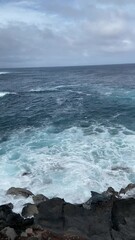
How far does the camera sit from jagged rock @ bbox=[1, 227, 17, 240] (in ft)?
64.5

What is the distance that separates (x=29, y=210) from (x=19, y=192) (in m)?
3.61

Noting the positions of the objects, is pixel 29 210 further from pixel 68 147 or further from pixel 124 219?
pixel 68 147

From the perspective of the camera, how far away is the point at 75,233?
1972 cm

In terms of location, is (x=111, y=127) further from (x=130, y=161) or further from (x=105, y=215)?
(x=105, y=215)

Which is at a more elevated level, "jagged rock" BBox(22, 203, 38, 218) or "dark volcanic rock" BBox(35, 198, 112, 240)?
"dark volcanic rock" BBox(35, 198, 112, 240)

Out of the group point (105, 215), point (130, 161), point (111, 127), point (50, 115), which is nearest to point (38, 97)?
point (50, 115)

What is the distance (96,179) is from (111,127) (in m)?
17.9

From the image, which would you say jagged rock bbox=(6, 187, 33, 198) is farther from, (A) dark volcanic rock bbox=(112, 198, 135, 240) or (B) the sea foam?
(A) dark volcanic rock bbox=(112, 198, 135, 240)

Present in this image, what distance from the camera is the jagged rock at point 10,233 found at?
64.5 feet

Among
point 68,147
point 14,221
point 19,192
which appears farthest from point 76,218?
point 68,147

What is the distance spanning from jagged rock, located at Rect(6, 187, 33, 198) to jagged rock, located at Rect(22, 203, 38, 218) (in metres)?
2.60

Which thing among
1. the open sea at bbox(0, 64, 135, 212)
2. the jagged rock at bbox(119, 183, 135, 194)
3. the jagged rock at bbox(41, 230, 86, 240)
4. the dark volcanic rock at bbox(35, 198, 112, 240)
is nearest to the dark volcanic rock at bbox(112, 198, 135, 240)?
the dark volcanic rock at bbox(35, 198, 112, 240)

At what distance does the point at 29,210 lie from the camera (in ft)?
77.3

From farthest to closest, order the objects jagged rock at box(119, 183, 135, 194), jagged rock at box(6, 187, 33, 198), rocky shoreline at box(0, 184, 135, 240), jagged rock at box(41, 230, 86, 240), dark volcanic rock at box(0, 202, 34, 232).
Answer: jagged rock at box(6, 187, 33, 198)
jagged rock at box(119, 183, 135, 194)
dark volcanic rock at box(0, 202, 34, 232)
rocky shoreline at box(0, 184, 135, 240)
jagged rock at box(41, 230, 86, 240)
